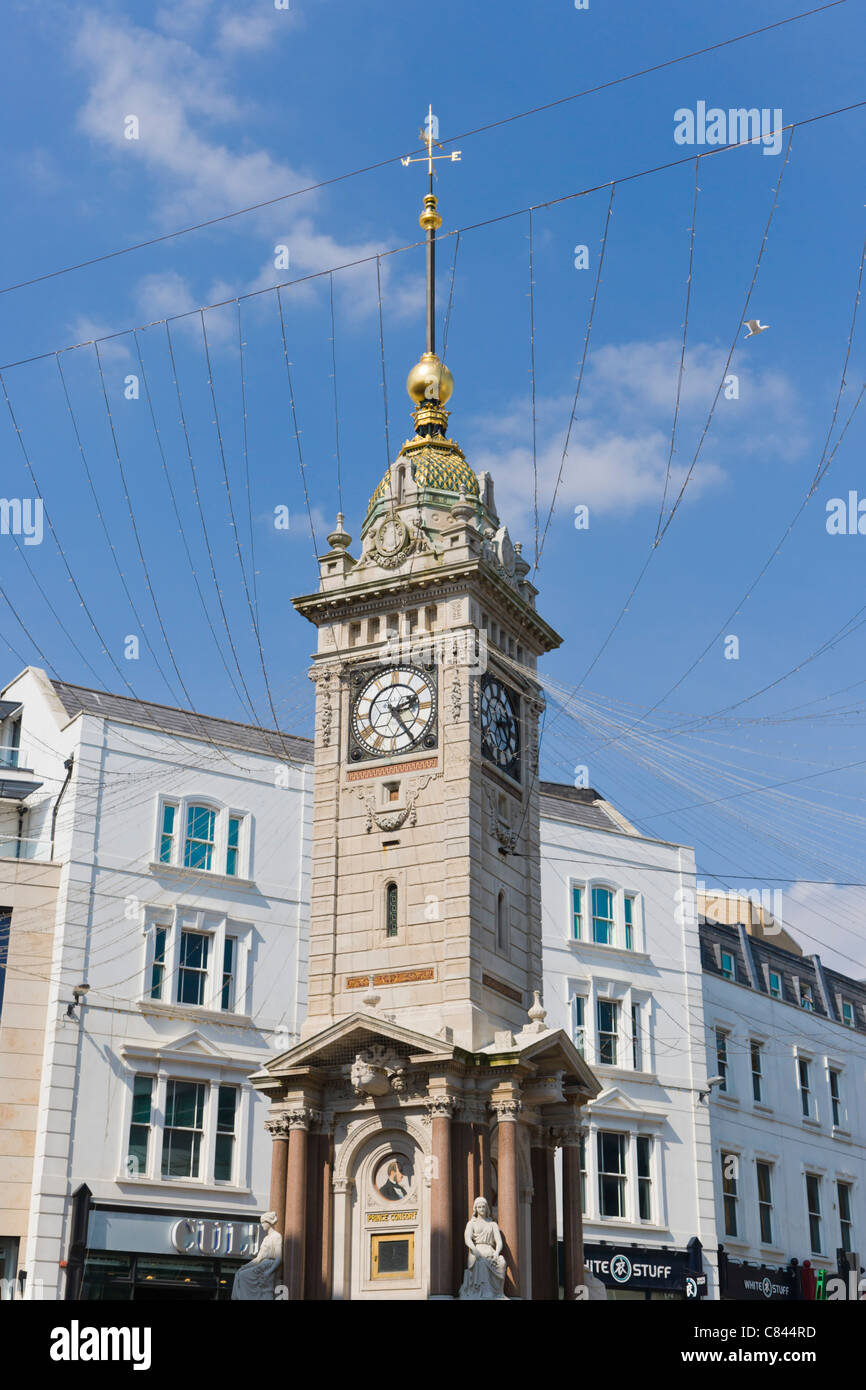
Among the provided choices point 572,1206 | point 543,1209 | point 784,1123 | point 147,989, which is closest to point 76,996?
point 147,989

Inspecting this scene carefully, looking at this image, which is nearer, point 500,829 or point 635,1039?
point 500,829

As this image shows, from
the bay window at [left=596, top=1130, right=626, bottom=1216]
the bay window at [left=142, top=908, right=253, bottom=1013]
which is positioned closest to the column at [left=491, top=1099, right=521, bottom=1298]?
the bay window at [left=142, top=908, right=253, bottom=1013]

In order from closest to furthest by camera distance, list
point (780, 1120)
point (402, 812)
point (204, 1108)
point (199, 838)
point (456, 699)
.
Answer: point (402, 812), point (456, 699), point (204, 1108), point (199, 838), point (780, 1120)

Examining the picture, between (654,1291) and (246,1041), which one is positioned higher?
(246,1041)

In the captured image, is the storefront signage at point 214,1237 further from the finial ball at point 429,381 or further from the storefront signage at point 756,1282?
the finial ball at point 429,381

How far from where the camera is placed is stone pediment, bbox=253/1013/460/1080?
3072cm

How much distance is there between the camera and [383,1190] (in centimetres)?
3136

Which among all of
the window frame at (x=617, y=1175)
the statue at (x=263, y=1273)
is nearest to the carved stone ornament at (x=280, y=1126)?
the statue at (x=263, y=1273)

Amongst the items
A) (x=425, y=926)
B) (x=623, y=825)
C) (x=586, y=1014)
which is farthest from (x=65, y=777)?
(x=623, y=825)

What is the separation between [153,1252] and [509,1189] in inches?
545

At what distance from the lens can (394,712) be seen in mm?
35719

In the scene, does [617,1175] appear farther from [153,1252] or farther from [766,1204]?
[153,1252]

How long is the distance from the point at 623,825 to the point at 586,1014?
9.84 meters
